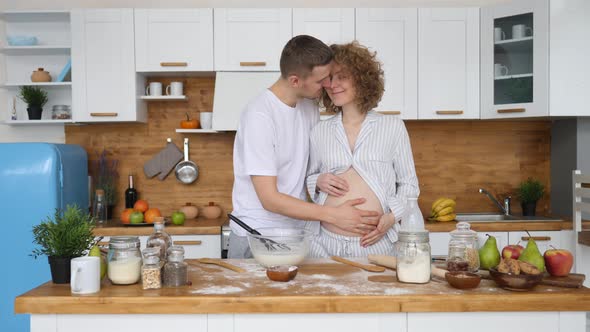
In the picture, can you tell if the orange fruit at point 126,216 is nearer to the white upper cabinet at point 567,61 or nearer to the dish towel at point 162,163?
the dish towel at point 162,163

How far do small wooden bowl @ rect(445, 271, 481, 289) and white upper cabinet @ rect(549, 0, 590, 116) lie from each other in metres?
2.40

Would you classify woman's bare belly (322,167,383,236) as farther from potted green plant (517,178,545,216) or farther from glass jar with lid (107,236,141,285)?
potted green plant (517,178,545,216)

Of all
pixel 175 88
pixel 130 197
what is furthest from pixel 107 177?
pixel 175 88

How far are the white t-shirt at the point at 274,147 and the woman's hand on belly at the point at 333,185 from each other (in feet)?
0.48

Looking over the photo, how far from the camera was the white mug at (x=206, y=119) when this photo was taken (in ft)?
13.0

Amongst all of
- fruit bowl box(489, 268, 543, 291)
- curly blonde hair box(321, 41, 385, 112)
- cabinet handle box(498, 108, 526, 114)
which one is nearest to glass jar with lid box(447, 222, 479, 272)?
fruit bowl box(489, 268, 543, 291)

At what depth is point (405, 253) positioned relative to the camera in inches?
66.0

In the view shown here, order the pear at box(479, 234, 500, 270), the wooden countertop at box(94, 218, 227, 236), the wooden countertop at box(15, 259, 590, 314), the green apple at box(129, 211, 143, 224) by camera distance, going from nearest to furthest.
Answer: the wooden countertop at box(15, 259, 590, 314), the pear at box(479, 234, 500, 270), the wooden countertop at box(94, 218, 227, 236), the green apple at box(129, 211, 143, 224)

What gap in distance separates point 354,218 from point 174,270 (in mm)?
767

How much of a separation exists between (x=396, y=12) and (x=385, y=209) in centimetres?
198

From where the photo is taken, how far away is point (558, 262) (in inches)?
67.2

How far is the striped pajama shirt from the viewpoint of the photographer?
2.26 m

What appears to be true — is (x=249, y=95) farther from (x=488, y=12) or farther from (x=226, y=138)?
(x=488, y=12)

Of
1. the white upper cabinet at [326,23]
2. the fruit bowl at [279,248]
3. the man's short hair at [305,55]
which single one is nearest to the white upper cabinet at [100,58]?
the white upper cabinet at [326,23]
